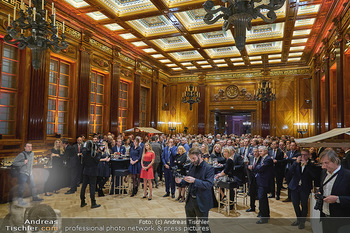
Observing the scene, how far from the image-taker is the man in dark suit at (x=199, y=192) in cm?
285

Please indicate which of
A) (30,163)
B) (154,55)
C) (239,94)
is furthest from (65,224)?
(239,94)

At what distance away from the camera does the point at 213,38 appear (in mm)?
10219

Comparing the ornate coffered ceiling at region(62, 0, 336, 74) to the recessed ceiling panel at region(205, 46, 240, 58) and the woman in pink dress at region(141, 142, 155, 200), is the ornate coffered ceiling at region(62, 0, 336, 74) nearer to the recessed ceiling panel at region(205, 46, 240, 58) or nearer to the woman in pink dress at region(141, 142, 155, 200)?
the recessed ceiling panel at region(205, 46, 240, 58)

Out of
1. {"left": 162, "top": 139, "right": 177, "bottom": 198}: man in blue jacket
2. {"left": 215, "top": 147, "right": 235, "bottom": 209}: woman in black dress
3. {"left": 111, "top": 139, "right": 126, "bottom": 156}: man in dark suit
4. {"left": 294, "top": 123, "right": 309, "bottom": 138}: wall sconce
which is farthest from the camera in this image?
{"left": 294, "top": 123, "right": 309, "bottom": 138}: wall sconce

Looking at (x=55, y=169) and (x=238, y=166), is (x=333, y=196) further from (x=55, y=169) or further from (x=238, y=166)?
(x=55, y=169)

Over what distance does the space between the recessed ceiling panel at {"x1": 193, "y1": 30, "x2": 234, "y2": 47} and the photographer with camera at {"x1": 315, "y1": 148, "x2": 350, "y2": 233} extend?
8.09 meters

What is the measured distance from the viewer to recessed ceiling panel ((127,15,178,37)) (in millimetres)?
8640

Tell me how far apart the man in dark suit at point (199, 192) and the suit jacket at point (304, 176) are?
1.91 meters

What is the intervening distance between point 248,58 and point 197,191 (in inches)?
416

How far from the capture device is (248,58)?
1203 centimetres

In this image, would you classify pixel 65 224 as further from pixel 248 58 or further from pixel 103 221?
pixel 248 58

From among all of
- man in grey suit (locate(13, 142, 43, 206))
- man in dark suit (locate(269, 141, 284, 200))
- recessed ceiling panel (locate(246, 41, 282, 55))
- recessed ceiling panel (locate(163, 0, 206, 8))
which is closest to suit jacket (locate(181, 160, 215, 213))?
man in dark suit (locate(269, 141, 284, 200))

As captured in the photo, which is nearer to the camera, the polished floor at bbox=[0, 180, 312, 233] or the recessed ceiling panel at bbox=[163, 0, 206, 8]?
the polished floor at bbox=[0, 180, 312, 233]

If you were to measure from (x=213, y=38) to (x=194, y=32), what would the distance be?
1.68 metres
